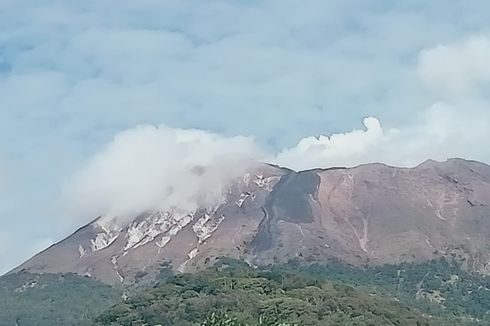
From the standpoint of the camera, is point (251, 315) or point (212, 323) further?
point (251, 315)

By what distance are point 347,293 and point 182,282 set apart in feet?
108

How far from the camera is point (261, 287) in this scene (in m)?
165

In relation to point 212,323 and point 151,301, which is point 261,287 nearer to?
point 151,301

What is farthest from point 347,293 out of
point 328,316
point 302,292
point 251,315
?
point 251,315

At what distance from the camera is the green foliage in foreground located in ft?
467

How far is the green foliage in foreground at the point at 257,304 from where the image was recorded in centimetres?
14238

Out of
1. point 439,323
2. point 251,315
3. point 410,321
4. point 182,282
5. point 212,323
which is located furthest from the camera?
point 182,282

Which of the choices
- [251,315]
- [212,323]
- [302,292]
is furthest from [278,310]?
[212,323]

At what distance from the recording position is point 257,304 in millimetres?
145625

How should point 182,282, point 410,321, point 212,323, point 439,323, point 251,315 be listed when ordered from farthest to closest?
point 182,282 < point 439,323 < point 410,321 < point 251,315 < point 212,323

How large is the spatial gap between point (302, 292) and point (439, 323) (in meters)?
27.3

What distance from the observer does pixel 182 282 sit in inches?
6959

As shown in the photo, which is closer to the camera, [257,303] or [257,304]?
[257,304]

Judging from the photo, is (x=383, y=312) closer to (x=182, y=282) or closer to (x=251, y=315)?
(x=251, y=315)
